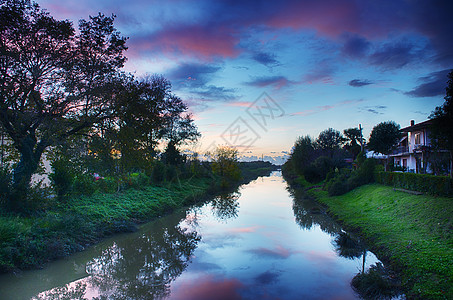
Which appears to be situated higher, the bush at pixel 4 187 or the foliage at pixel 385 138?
the foliage at pixel 385 138

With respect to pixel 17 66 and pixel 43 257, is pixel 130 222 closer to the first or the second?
pixel 43 257

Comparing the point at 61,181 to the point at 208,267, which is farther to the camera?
the point at 61,181

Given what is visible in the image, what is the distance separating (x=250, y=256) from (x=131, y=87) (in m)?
11.3

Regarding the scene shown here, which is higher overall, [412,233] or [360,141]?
[360,141]

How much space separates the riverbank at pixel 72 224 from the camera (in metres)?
9.29

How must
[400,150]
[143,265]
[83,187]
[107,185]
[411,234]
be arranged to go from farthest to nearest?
[400,150]
[107,185]
[83,187]
[411,234]
[143,265]

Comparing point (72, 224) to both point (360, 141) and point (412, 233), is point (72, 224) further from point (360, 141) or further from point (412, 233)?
point (360, 141)

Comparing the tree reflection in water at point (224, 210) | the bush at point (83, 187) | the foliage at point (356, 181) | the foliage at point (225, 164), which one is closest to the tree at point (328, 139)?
the foliage at point (225, 164)

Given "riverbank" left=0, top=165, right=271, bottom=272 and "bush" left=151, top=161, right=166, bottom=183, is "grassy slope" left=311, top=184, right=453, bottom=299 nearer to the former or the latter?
"riverbank" left=0, top=165, right=271, bottom=272

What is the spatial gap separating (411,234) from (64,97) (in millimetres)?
15521

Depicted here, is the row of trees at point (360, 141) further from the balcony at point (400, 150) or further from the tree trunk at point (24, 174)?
the tree trunk at point (24, 174)

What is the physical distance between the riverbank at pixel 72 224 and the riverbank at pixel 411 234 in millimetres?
11353

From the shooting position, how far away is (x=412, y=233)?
1080 centimetres

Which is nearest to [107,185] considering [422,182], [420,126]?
[422,182]
